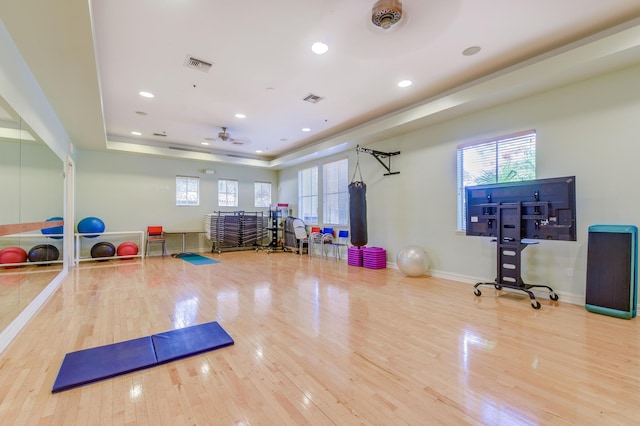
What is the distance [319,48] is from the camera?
142 inches

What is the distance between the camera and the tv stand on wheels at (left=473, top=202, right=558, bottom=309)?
399 centimetres

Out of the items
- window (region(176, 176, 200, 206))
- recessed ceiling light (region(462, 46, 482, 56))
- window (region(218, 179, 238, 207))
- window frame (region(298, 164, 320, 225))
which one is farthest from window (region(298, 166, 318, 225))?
recessed ceiling light (region(462, 46, 482, 56))

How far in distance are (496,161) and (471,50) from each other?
1.92 m

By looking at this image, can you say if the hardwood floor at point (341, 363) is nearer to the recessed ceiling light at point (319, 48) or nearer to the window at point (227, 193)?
the recessed ceiling light at point (319, 48)

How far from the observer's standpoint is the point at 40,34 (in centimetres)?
274

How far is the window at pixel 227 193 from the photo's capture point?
9898mm

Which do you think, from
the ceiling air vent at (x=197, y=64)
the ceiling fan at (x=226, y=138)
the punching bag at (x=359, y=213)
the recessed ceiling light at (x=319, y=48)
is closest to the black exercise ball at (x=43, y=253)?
the ceiling air vent at (x=197, y=64)

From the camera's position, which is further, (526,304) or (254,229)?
(254,229)

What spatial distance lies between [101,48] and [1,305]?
309 cm

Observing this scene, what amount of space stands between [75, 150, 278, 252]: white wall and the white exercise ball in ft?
21.9

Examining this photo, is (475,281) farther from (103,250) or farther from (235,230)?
(103,250)

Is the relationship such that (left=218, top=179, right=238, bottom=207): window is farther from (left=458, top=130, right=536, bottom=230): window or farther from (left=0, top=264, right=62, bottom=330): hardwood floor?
(left=458, top=130, right=536, bottom=230): window

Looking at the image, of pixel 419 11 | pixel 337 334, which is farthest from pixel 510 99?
pixel 337 334

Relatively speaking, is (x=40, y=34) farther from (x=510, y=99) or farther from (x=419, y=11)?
(x=510, y=99)
